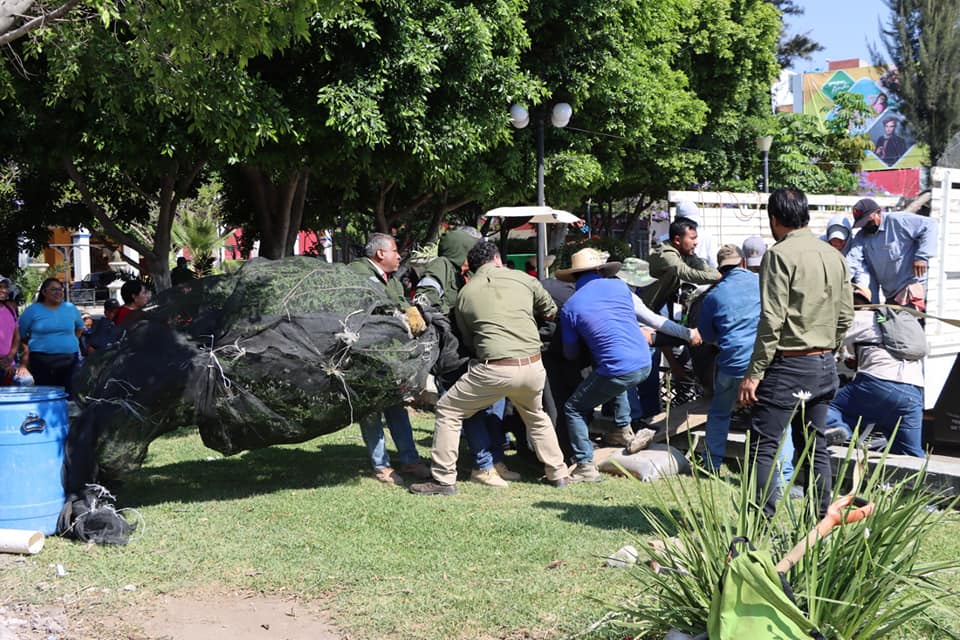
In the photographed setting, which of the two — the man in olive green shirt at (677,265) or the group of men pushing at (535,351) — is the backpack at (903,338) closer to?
the group of men pushing at (535,351)


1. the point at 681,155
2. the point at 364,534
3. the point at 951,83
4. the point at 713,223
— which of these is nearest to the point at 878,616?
the point at 364,534

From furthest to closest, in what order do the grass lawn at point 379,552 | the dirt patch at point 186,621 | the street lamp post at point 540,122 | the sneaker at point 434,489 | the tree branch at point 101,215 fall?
the street lamp post at point 540,122 → the tree branch at point 101,215 → the sneaker at point 434,489 → the grass lawn at point 379,552 → the dirt patch at point 186,621

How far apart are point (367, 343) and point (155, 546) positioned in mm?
1906

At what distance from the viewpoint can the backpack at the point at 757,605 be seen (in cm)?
304

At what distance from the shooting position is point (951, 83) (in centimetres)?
4247

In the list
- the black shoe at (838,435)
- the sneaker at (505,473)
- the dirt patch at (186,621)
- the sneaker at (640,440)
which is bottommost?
the sneaker at (505,473)

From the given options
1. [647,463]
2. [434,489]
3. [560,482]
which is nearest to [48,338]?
[434,489]

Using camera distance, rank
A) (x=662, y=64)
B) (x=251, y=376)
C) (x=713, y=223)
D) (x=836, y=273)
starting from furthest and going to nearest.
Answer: (x=662, y=64), (x=713, y=223), (x=251, y=376), (x=836, y=273)

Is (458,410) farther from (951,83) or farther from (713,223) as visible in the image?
(951,83)

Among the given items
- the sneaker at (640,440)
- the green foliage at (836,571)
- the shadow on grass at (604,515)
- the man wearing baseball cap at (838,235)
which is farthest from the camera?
the man wearing baseball cap at (838,235)

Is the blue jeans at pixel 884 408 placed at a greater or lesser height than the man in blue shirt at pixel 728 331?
lesser

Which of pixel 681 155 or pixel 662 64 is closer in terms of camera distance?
pixel 662 64

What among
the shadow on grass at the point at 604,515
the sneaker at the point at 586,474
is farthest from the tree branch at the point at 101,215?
the shadow on grass at the point at 604,515

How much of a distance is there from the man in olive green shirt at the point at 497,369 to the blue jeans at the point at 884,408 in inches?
85.2
